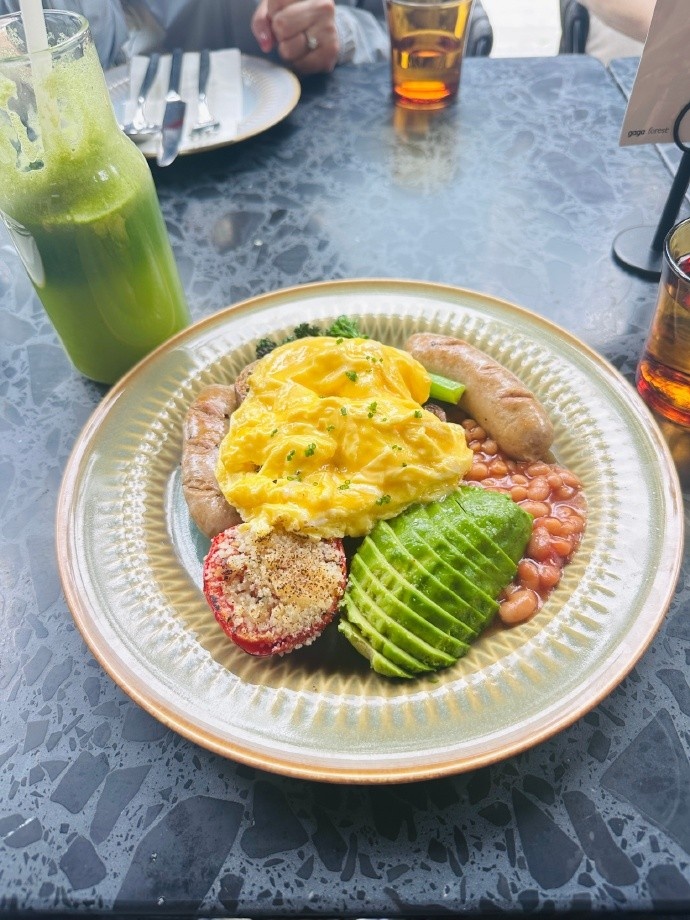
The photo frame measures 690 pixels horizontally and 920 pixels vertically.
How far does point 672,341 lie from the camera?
6.31ft

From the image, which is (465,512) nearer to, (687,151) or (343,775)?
(343,775)

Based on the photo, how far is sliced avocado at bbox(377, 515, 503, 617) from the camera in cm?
158

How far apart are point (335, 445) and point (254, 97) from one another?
2.46 metres

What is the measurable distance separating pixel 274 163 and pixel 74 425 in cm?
180

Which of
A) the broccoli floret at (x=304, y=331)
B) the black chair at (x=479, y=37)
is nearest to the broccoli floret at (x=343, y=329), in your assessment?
the broccoli floret at (x=304, y=331)

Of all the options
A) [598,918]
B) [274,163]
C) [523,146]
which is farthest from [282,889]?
[523,146]

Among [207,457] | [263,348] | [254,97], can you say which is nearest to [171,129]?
[254,97]

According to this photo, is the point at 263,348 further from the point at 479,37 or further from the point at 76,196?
the point at 479,37

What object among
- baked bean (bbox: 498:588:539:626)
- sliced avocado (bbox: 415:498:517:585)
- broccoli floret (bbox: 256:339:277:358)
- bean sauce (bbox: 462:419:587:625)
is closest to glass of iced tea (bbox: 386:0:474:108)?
broccoli floret (bbox: 256:339:277:358)

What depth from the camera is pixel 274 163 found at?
3271mm

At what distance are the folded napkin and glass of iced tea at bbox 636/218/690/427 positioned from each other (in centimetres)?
203

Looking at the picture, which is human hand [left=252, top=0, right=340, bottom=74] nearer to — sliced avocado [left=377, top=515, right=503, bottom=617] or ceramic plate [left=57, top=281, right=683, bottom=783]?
ceramic plate [left=57, top=281, right=683, bottom=783]

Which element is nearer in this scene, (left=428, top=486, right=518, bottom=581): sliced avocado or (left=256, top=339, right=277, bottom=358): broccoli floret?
(left=428, top=486, right=518, bottom=581): sliced avocado

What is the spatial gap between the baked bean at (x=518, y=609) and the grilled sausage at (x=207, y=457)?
721mm
